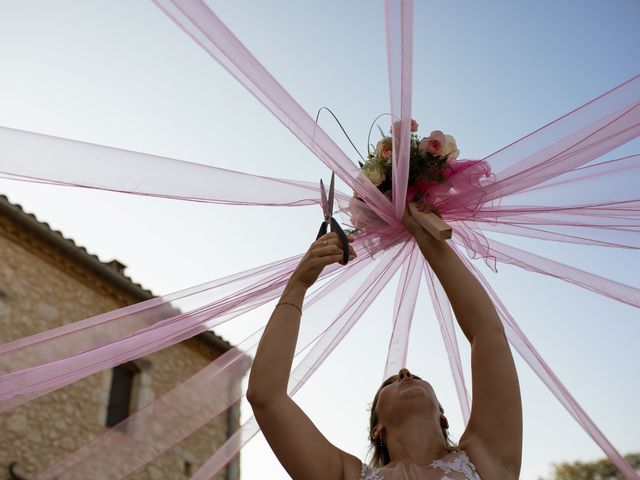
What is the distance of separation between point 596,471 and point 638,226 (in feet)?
78.4

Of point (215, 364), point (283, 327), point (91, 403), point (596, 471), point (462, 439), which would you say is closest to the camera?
point (283, 327)

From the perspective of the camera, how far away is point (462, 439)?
6.93 feet

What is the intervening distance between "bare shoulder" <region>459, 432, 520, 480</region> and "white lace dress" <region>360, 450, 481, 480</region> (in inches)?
0.6

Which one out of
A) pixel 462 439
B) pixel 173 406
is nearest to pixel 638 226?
pixel 462 439

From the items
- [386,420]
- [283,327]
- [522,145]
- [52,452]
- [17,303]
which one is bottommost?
[386,420]

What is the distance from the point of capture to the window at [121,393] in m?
8.23

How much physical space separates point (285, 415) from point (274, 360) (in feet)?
0.52

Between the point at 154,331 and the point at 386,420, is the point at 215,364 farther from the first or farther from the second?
the point at 386,420

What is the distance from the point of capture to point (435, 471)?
6.42 ft

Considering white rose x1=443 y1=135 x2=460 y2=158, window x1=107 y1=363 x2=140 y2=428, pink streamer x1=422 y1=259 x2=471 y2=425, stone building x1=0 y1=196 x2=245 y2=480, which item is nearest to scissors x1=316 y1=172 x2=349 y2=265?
white rose x1=443 y1=135 x2=460 y2=158

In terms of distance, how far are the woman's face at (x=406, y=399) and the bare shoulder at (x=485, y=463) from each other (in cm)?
21

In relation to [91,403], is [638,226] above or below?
below

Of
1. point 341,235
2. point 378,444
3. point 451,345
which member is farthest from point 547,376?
point 341,235

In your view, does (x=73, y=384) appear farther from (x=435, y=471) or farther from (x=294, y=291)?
(x=435, y=471)
